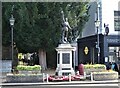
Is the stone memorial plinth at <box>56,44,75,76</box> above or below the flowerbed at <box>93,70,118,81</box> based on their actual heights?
above

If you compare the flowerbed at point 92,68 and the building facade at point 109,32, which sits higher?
the building facade at point 109,32

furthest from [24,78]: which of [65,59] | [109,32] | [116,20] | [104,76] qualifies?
[116,20]

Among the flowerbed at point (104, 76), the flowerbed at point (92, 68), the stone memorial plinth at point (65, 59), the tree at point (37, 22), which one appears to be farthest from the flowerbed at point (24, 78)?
the tree at point (37, 22)

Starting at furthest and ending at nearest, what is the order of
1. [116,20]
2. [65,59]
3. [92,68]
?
1. [116,20]
2. [65,59]
3. [92,68]

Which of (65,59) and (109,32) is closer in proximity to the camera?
(65,59)

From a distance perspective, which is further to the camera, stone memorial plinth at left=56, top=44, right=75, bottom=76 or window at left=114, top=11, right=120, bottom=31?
window at left=114, top=11, right=120, bottom=31

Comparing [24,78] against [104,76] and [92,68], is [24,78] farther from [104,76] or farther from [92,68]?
[104,76]

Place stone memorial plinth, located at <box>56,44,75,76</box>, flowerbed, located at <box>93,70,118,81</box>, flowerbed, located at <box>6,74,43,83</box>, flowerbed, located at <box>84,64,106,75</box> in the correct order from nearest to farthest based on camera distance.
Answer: flowerbed, located at <box>6,74,43,83</box> → flowerbed, located at <box>93,70,118,81</box> → flowerbed, located at <box>84,64,106,75</box> → stone memorial plinth, located at <box>56,44,75,76</box>

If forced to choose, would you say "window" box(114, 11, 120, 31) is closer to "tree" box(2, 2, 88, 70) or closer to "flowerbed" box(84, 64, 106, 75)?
"tree" box(2, 2, 88, 70)

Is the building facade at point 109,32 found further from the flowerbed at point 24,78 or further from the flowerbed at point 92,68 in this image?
the flowerbed at point 24,78

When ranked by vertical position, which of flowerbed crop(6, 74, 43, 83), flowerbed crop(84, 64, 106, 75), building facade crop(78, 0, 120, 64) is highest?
building facade crop(78, 0, 120, 64)

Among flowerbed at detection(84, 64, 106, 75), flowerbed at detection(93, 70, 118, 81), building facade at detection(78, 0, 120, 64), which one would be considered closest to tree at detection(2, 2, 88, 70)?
building facade at detection(78, 0, 120, 64)

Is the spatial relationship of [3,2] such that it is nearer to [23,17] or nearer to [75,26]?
[23,17]

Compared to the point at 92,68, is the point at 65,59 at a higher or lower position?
higher
